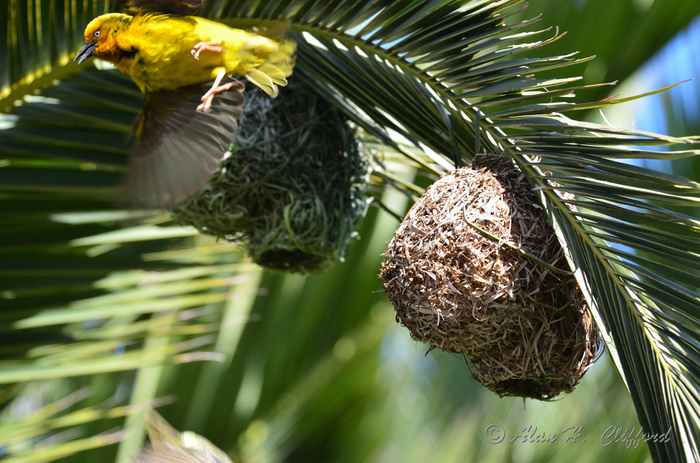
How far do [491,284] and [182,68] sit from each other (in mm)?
917

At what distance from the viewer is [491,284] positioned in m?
1.11

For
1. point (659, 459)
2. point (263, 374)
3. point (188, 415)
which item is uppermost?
point (659, 459)

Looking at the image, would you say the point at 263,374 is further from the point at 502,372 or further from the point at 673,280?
the point at 673,280

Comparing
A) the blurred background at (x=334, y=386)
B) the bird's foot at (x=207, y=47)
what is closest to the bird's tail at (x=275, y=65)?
the bird's foot at (x=207, y=47)

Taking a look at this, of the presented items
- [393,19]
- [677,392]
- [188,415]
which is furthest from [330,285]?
[677,392]

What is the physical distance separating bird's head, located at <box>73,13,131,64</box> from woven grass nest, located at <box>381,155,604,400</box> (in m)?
0.83

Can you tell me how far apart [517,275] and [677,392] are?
0.37m

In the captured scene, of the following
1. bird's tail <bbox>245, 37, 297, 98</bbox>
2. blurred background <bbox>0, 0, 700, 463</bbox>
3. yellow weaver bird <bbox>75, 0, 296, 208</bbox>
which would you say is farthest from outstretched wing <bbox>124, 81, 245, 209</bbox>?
blurred background <bbox>0, 0, 700, 463</bbox>

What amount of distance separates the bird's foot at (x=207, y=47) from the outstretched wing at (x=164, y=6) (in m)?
0.10

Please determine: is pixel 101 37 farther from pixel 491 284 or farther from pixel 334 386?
pixel 334 386

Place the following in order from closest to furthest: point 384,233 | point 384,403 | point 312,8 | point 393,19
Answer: point 393,19
point 312,8
point 384,233
point 384,403

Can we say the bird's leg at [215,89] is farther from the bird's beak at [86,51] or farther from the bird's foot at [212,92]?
the bird's beak at [86,51]

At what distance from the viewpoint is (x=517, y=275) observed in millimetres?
1109

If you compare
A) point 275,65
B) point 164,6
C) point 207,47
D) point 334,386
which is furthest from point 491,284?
point 334,386
